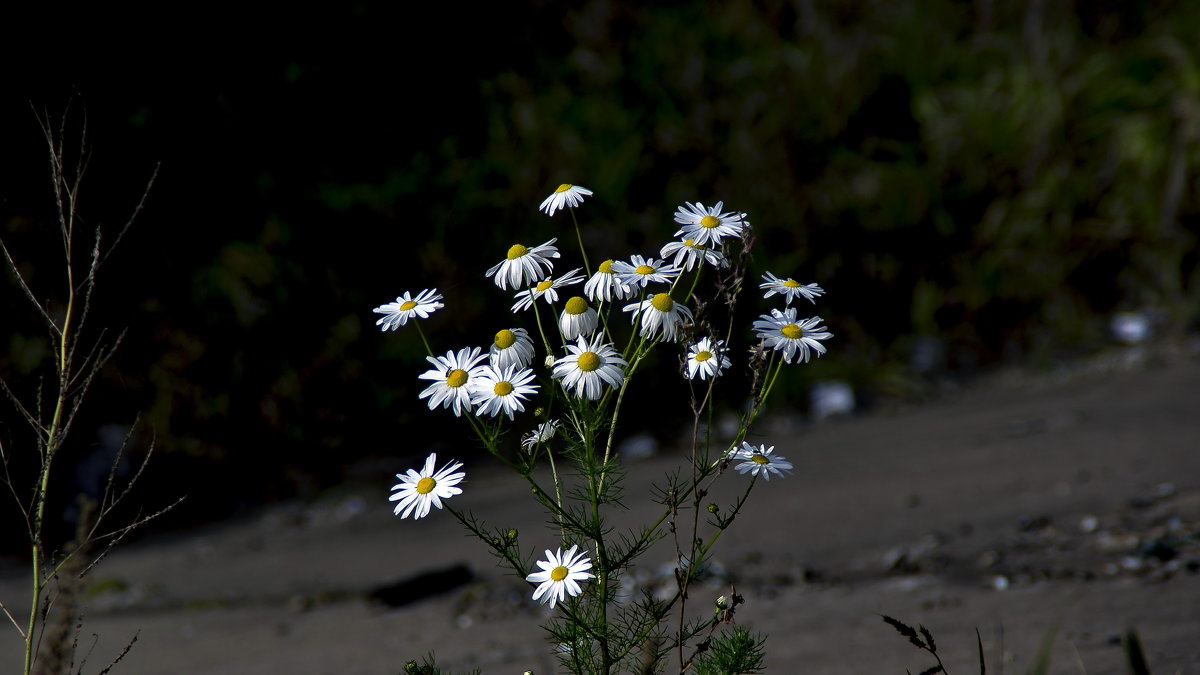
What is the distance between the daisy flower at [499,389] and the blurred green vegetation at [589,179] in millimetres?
2957

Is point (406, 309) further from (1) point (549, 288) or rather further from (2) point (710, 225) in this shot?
(2) point (710, 225)

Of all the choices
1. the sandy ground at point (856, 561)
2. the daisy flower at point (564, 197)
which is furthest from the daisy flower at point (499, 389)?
the sandy ground at point (856, 561)

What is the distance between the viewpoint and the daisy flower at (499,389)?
1271 millimetres

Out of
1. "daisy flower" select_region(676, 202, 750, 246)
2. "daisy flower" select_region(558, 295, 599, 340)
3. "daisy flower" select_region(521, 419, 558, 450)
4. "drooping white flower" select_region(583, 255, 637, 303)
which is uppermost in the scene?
"daisy flower" select_region(676, 202, 750, 246)

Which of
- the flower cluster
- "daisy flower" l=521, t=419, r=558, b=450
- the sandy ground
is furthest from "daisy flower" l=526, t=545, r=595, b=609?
the sandy ground

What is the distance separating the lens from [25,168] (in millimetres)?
3758

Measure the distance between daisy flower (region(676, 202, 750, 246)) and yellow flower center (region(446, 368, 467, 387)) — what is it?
0.33 meters

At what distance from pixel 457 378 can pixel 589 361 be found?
0.16m

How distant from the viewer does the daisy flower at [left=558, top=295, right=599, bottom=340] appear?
1.35 metres

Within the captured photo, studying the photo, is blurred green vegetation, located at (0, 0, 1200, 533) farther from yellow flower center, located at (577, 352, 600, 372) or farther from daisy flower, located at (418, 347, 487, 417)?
yellow flower center, located at (577, 352, 600, 372)

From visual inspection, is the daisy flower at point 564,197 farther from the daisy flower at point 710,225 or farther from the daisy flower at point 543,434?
the daisy flower at point 543,434

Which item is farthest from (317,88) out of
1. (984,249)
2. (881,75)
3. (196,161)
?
(984,249)

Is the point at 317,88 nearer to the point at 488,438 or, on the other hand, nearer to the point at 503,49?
the point at 503,49

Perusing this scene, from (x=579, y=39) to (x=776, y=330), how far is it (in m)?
4.95
